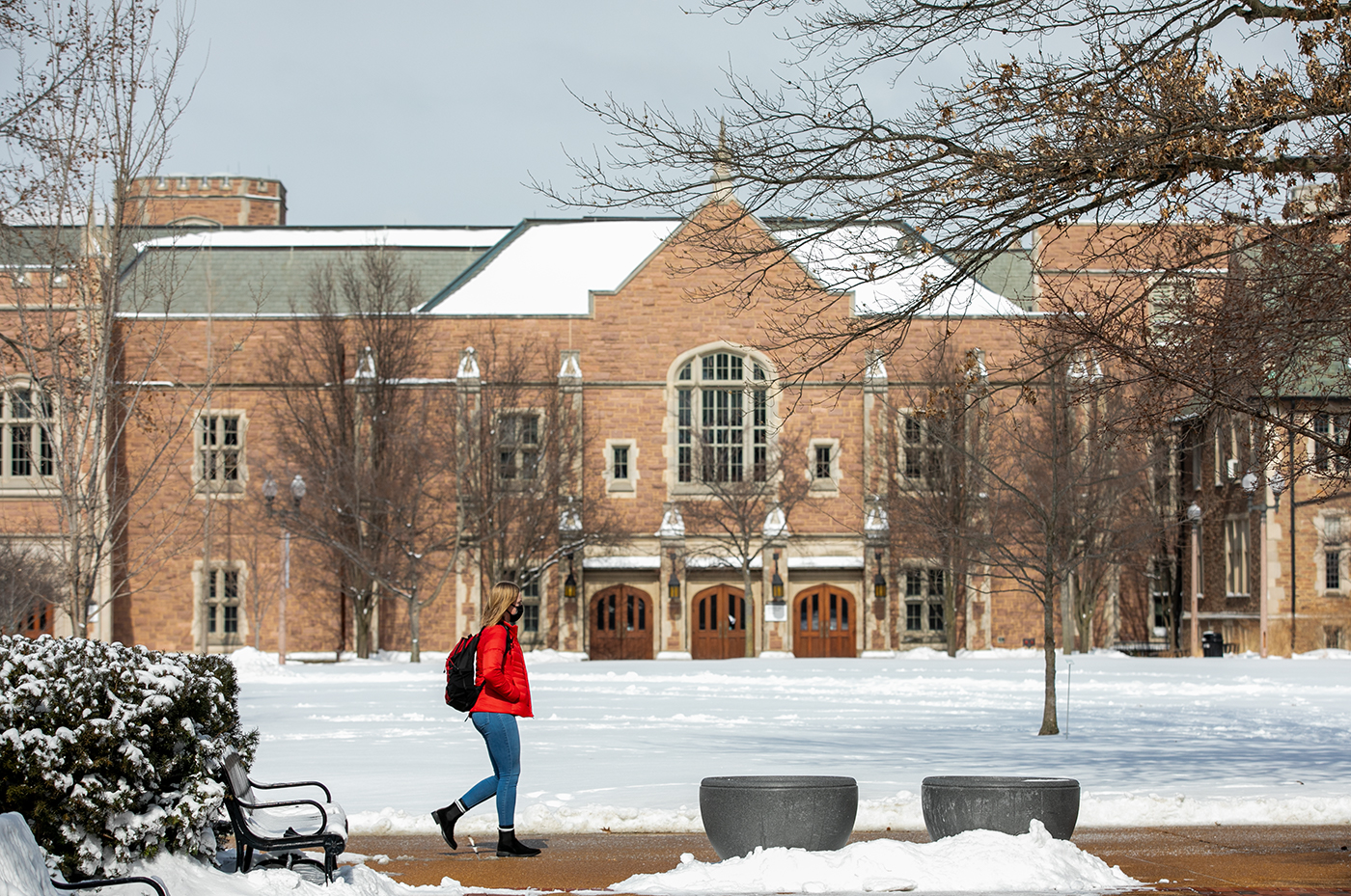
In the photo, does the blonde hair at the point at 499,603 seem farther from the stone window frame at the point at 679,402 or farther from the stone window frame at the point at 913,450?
the stone window frame at the point at 679,402

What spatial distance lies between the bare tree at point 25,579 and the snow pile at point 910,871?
24.3m

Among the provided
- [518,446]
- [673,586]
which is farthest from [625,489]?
[518,446]

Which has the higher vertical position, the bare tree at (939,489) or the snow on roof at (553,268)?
the snow on roof at (553,268)

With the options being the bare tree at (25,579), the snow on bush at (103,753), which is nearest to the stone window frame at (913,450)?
the bare tree at (25,579)

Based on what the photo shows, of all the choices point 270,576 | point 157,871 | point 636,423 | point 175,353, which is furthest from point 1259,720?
point 175,353

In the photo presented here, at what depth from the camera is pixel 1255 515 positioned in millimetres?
39625

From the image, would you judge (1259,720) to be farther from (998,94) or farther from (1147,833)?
(998,94)

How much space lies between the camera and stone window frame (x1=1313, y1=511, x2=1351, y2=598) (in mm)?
39031

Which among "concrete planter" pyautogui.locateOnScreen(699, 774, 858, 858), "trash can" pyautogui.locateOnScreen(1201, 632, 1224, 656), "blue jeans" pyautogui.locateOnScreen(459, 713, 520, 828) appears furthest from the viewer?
"trash can" pyautogui.locateOnScreen(1201, 632, 1224, 656)

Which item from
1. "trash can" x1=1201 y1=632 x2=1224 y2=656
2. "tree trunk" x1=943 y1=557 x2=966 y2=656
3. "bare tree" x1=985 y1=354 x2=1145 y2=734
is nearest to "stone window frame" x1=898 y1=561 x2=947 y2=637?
"tree trunk" x1=943 y1=557 x2=966 y2=656

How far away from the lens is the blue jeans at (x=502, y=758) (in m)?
9.12

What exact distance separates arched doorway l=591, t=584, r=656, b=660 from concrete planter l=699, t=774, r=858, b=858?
33.1 m

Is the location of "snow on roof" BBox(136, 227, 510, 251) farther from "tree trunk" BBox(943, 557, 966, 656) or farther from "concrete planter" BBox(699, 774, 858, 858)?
"concrete planter" BBox(699, 774, 858, 858)

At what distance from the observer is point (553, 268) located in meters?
44.7
